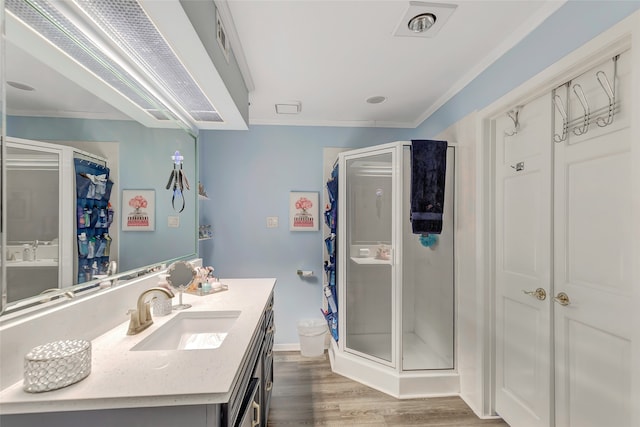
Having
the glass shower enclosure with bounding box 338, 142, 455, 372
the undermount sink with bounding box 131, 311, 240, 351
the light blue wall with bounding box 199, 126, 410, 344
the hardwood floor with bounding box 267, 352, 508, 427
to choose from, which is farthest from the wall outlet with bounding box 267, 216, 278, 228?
the undermount sink with bounding box 131, 311, 240, 351

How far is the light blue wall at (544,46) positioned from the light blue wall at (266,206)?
4.87ft

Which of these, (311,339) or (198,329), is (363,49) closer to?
(198,329)

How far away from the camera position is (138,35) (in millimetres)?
1382

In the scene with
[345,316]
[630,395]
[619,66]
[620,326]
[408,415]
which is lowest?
[408,415]

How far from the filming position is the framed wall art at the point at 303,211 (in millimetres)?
3184

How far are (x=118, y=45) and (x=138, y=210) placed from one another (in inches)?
32.5

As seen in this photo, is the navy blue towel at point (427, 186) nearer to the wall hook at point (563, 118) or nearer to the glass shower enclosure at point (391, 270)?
the glass shower enclosure at point (391, 270)

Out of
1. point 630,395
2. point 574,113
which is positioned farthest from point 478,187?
point 630,395

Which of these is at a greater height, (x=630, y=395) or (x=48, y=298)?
(x=48, y=298)

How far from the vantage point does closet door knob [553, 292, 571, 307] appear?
1505 mm

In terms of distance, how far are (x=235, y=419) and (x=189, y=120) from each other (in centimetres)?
216

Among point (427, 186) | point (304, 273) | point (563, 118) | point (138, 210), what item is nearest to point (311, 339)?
point (304, 273)

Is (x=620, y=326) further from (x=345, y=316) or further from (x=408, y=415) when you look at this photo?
(x=345, y=316)

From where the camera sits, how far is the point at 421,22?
1.64 m
